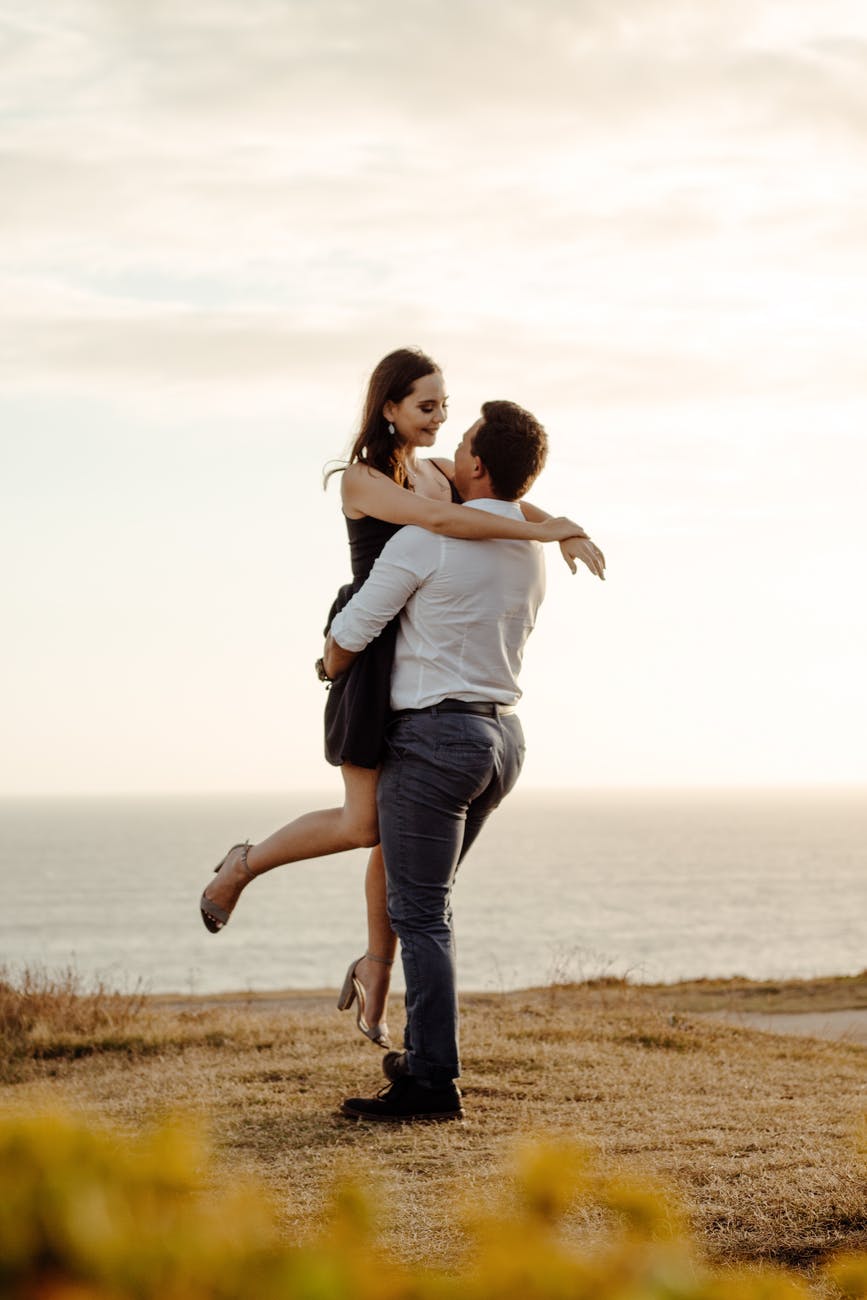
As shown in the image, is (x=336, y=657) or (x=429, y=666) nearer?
(x=429, y=666)

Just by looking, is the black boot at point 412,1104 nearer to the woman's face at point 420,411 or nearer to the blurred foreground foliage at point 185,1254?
the woman's face at point 420,411

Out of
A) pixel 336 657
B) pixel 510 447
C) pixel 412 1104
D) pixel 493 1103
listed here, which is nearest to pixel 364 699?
pixel 336 657

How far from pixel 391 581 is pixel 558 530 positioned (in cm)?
61

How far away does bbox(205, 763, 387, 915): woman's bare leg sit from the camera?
16.7 feet

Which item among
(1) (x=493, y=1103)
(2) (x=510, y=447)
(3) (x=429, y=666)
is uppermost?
(2) (x=510, y=447)

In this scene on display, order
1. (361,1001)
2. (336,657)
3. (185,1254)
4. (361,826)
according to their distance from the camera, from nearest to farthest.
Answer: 1. (185,1254)
2. (336,657)
3. (361,826)
4. (361,1001)

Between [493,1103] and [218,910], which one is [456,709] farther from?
[493,1103]

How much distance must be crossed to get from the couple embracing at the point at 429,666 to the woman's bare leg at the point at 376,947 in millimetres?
302

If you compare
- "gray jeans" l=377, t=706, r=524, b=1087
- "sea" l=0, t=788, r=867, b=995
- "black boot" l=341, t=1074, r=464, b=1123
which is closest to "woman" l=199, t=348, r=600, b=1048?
"gray jeans" l=377, t=706, r=524, b=1087

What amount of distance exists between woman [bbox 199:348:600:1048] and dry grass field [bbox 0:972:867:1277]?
0.70 m

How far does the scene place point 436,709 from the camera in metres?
4.88

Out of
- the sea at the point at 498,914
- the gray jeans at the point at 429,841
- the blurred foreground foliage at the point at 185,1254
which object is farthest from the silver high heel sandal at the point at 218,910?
the blurred foreground foliage at the point at 185,1254

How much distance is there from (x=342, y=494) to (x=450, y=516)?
556 millimetres

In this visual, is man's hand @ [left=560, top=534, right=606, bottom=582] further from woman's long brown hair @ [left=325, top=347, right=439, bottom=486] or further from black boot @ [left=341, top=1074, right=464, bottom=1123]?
black boot @ [left=341, top=1074, right=464, bottom=1123]
